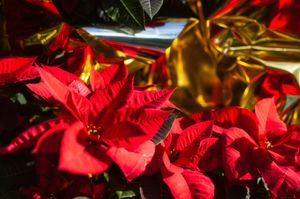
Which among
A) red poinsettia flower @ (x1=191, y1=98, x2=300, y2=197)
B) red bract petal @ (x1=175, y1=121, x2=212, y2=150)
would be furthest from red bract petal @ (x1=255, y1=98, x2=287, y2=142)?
red bract petal @ (x1=175, y1=121, x2=212, y2=150)

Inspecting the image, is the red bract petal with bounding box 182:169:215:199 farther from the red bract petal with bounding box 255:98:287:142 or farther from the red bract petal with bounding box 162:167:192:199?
the red bract petal with bounding box 255:98:287:142

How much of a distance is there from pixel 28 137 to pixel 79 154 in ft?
0.22

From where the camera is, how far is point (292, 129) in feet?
2.21

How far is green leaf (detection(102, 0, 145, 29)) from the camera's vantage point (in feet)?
2.06

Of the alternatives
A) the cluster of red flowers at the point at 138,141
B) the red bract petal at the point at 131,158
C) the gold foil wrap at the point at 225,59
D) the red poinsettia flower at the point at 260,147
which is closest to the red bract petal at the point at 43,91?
the cluster of red flowers at the point at 138,141

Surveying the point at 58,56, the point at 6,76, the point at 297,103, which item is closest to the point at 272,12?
the point at 297,103

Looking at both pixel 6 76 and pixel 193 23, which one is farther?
pixel 193 23

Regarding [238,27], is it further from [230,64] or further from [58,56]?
[58,56]

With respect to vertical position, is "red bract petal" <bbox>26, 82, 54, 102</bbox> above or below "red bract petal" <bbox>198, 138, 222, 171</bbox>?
above

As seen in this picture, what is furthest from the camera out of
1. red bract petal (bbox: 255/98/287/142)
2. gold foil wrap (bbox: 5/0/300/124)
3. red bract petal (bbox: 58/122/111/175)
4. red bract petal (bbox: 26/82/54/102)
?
gold foil wrap (bbox: 5/0/300/124)

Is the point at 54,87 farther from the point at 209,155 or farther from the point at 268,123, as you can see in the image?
the point at 268,123

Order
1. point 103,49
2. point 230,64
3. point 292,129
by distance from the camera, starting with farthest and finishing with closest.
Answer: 1. point 230,64
2. point 103,49
3. point 292,129

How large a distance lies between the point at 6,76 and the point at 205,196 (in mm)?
265

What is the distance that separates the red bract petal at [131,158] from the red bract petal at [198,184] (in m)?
0.07
